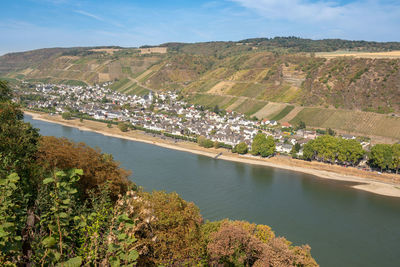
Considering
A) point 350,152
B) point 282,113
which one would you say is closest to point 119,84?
point 282,113

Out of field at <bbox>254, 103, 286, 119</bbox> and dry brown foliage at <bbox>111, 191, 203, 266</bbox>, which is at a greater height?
field at <bbox>254, 103, 286, 119</bbox>

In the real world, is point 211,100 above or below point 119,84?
below

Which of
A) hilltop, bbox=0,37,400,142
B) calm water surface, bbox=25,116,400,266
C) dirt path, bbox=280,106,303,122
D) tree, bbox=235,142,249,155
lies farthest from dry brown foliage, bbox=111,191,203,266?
dirt path, bbox=280,106,303,122

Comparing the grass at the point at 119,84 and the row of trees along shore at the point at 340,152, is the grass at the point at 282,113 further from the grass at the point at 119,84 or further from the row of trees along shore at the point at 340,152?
the grass at the point at 119,84

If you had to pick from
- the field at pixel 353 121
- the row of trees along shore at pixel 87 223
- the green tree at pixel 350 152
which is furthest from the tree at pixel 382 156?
the row of trees along shore at pixel 87 223

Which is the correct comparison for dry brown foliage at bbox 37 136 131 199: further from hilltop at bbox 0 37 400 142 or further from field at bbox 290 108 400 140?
hilltop at bbox 0 37 400 142

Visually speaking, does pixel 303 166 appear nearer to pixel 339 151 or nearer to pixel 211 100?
pixel 339 151

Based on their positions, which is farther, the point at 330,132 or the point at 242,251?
the point at 330,132
